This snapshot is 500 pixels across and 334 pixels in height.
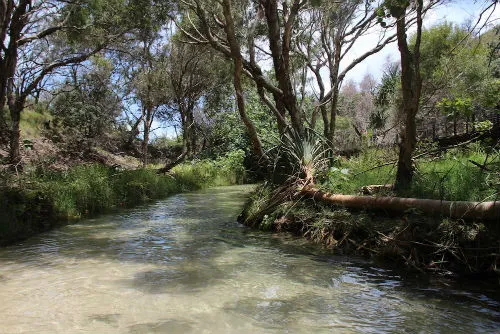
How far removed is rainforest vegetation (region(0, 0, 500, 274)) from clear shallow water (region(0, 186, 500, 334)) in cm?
73

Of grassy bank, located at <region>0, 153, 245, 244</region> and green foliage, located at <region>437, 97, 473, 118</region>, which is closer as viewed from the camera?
green foliage, located at <region>437, 97, 473, 118</region>

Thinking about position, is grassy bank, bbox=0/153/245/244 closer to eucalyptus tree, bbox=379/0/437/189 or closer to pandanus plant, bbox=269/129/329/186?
pandanus plant, bbox=269/129/329/186

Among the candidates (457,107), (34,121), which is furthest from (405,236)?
(34,121)

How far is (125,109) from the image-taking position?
1140 inches

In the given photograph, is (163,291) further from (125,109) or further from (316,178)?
(125,109)

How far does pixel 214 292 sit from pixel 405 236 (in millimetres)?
2555

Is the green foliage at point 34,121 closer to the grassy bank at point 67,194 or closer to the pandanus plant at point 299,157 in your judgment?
the grassy bank at point 67,194

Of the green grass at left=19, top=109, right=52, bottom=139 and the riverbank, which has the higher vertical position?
the green grass at left=19, top=109, right=52, bottom=139

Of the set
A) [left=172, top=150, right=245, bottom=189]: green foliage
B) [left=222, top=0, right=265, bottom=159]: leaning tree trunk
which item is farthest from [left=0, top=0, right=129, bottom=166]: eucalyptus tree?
[left=172, top=150, right=245, bottom=189]: green foliage

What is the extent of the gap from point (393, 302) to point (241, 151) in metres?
20.7

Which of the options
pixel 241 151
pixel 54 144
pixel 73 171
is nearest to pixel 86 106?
pixel 54 144

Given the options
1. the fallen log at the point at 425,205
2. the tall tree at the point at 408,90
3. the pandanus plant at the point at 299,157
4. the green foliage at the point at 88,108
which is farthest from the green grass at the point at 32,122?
the tall tree at the point at 408,90

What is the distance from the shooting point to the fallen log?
4.54 m

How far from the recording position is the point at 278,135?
34.3ft
